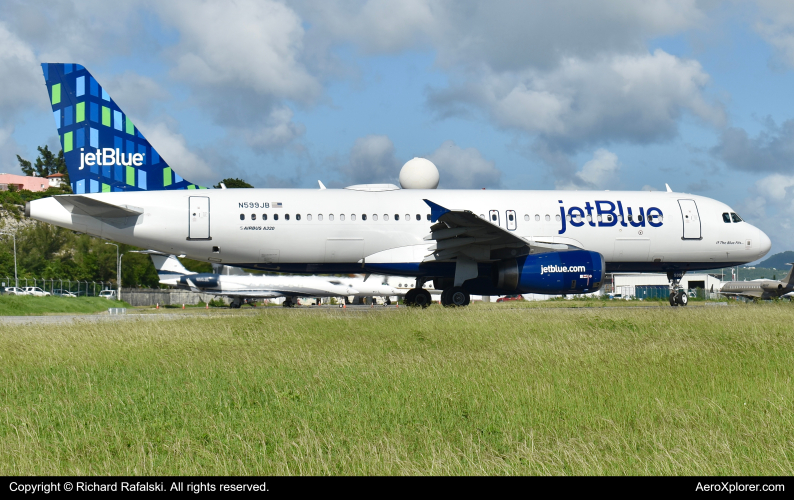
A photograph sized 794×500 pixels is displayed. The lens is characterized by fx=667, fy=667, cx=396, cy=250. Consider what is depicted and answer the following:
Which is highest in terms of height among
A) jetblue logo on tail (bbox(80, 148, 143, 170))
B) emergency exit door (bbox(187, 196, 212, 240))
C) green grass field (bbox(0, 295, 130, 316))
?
jetblue logo on tail (bbox(80, 148, 143, 170))

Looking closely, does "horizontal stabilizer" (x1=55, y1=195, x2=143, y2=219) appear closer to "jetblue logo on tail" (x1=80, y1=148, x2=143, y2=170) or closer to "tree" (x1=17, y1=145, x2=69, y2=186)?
"jetblue logo on tail" (x1=80, y1=148, x2=143, y2=170)

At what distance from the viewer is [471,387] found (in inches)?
283

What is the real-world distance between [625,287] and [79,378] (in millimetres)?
75164

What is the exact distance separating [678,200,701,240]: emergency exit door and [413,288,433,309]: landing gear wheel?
8.74 meters

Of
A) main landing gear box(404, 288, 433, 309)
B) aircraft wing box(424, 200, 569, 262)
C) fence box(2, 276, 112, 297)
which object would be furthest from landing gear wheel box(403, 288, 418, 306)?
fence box(2, 276, 112, 297)

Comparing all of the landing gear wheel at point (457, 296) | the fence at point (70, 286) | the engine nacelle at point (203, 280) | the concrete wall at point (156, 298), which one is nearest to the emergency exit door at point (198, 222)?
the landing gear wheel at point (457, 296)

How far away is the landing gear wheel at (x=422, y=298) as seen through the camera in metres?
22.1

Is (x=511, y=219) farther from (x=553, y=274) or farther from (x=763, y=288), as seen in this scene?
(x=763, y=288)

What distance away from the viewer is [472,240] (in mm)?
19297

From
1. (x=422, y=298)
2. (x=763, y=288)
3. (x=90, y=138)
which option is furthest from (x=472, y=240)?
(x=763, y=288)

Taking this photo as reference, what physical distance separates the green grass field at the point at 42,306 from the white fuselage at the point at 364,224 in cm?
1268

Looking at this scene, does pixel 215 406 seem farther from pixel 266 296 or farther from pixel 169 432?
pixel 266 296

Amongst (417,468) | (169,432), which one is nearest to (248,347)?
(169,432)

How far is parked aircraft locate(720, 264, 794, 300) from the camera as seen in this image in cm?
4316
